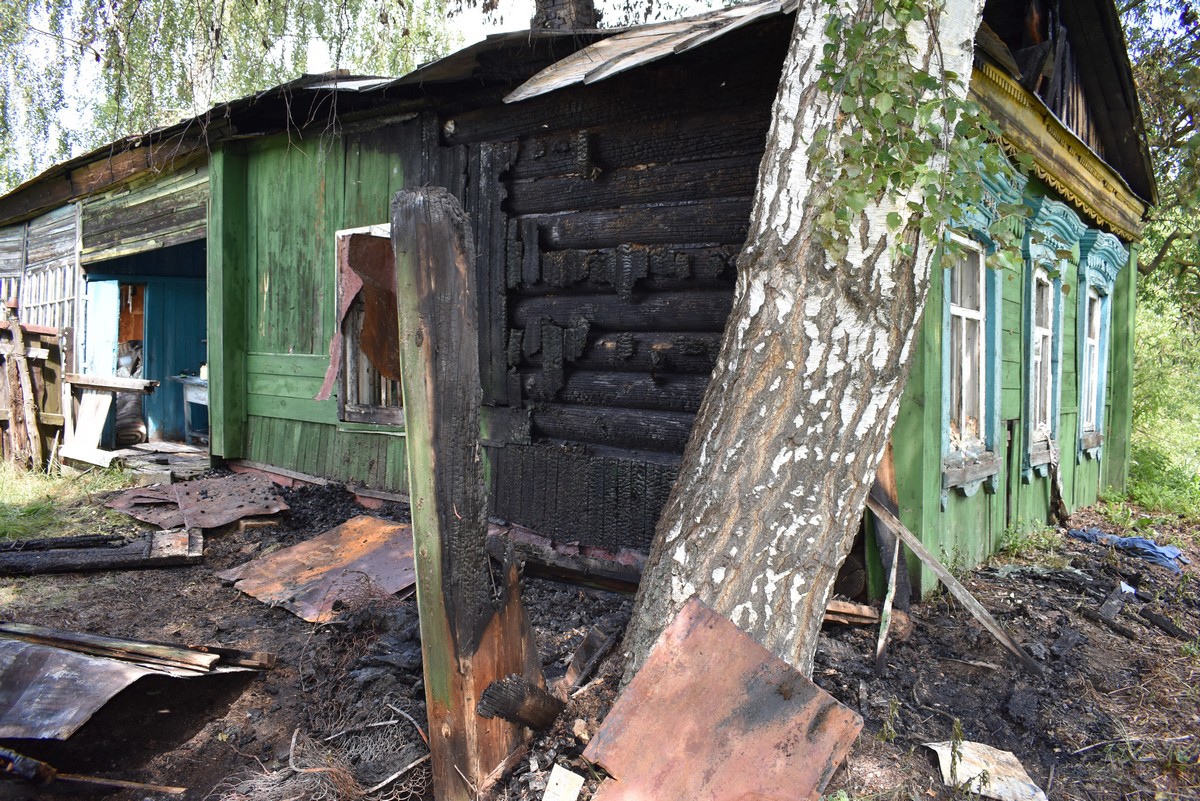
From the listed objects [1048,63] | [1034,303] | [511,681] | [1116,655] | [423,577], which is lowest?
[1116,655]

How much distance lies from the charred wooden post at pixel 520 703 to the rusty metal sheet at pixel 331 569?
197 cm

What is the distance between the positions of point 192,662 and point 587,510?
2.19m

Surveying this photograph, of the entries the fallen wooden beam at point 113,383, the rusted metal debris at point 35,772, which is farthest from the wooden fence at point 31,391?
the rusted metal debris at point 35,772

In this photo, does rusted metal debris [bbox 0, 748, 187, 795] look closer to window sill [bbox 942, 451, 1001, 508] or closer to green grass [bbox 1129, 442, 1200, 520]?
window sill [bbox 942, 451, 1001, 508]

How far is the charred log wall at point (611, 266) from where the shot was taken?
4191 millimetres

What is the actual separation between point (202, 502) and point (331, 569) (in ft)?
6.71

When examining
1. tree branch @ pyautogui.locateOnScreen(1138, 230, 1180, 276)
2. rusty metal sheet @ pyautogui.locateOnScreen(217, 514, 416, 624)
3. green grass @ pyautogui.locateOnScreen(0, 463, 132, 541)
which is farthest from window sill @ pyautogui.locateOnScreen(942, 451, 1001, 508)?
tree branch @ pyautogui.locateOnScreen(1138, 230, 1180, 276)

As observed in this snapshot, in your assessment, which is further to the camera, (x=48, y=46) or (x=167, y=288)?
(x=167, y=288)

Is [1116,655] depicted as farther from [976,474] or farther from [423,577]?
[423,577]

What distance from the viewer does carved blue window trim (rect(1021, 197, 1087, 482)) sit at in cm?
602

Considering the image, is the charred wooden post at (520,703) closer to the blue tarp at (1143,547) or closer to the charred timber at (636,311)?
the charred timber at (636,311)

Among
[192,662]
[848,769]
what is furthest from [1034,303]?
[192,662]

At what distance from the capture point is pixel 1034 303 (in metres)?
6.31

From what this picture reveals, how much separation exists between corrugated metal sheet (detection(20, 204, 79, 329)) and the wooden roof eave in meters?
9.72
